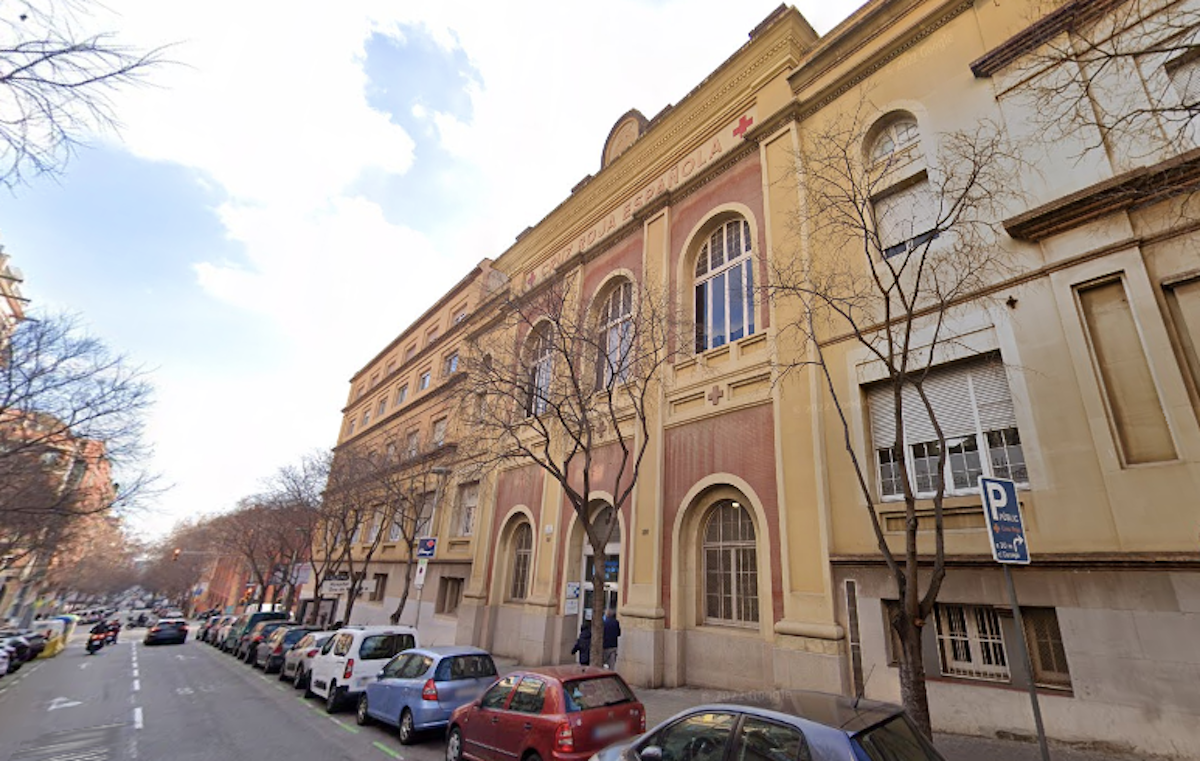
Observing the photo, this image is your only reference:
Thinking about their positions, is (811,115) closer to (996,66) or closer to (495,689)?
(996,66)

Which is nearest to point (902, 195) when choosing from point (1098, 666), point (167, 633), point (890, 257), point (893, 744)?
point (890, 257)

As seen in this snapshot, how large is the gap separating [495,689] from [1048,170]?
12.1 m

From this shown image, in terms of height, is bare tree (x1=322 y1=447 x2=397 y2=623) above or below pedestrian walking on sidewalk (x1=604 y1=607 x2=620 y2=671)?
above

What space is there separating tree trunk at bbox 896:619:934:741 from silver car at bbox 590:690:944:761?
1916 mm

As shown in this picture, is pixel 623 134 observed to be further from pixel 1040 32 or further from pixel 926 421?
pixel 926 421

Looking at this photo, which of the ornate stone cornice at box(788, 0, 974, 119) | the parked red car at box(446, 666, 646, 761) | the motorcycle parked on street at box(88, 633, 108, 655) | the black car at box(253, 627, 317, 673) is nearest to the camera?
the parked red car at box(446, 666, 646, 761)

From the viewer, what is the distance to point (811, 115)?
13.8m

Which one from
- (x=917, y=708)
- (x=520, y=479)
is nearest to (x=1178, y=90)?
(x=917, y=708)

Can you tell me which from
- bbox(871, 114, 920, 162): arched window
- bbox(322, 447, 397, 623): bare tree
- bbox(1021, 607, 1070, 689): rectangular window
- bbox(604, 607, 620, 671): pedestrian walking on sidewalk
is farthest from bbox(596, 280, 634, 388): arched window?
bbox(322, 447, 397, 623): bare tree

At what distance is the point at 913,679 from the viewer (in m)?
6.07

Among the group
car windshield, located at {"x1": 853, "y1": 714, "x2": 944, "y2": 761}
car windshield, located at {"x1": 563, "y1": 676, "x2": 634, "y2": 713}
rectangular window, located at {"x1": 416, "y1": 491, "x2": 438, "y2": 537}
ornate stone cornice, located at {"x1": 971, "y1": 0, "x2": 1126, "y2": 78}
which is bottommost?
car windshield, located at {"x1": 563, "y1": 676, "x2": 634, "y2": 713}

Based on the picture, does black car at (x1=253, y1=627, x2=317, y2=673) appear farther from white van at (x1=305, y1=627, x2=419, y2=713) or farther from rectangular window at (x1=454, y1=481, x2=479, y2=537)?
white van at (x1=305, y1=627, x2=419, y2=713)

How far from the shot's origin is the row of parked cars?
4047 millimetres

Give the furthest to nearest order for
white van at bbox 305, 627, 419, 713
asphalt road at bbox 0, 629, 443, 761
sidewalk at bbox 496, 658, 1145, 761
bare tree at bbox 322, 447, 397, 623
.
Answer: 1. bare tree at bbox 322, 447, 397, 623
2. white van at bbox 305, 627, 419, 713
3. asphalt road at bbox 0, 629, 443, 761
4. sidewalk at bbox 496, 658, 1145, 761
